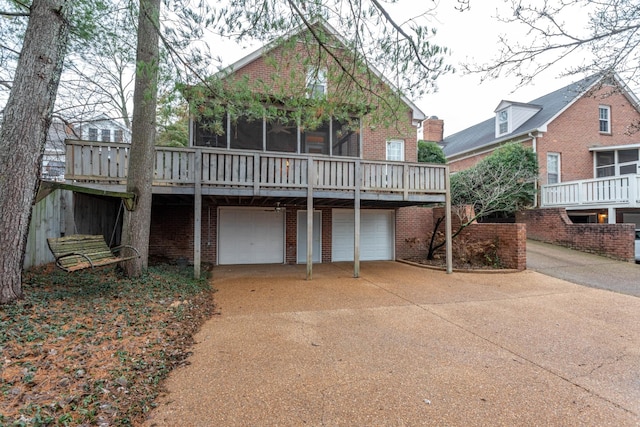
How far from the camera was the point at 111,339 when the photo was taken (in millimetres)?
3398

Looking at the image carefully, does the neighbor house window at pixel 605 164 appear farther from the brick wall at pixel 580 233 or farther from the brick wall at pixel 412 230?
the brick wall at pixel 412 230

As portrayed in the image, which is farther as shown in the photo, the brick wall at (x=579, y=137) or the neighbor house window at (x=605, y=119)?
the neighbor house window at (x=605, y=119)

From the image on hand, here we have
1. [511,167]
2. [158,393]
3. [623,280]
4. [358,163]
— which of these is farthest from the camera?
[511,167]

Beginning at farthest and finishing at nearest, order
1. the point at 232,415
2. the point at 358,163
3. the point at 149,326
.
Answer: the point at 358,163
the point at 149,326
the point at 232,415

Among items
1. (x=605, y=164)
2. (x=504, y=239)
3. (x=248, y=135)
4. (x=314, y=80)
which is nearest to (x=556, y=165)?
(x=605, y=164)

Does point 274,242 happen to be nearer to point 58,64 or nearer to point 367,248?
point 367,248

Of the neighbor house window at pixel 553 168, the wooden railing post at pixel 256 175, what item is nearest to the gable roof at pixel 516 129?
the neighbor house window at pixel 553 168

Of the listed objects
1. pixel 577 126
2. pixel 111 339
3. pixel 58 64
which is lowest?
pixel 111 339

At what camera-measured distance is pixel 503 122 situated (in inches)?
643

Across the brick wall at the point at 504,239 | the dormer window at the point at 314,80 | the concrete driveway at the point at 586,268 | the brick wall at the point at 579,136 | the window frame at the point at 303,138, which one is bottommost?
the concrete driveway at the point at 586,268

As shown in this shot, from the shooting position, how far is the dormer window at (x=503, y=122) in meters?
16.0

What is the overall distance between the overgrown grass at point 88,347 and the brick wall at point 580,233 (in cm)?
1196

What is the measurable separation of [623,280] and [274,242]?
9453 mm

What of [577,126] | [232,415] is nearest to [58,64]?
[232,415]
